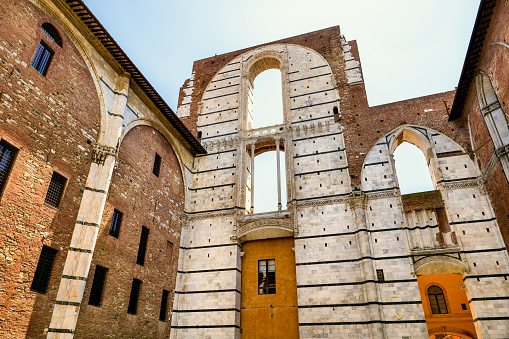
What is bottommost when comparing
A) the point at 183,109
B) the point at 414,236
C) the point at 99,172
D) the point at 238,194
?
the point at 414,236

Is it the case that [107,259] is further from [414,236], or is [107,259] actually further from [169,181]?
[414,236]

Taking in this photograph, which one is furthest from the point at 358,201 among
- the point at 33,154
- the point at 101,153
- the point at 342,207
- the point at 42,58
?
the point at 42,58

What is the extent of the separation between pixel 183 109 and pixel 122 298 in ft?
37.0

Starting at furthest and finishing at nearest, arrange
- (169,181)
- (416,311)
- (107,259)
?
(169,181)
(416,311)
(107,259)

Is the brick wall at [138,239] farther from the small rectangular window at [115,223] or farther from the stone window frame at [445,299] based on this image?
the stone window frame at [445,299]

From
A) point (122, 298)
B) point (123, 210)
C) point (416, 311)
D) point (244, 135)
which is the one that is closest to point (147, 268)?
point (122, 298)

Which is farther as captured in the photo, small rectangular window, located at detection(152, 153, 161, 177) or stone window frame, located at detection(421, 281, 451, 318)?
stone window frame, located at detection(421, 281, 451, 318)


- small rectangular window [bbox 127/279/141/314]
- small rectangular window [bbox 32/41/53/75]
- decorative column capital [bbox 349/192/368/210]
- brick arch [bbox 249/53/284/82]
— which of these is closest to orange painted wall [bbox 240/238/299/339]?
decorative column capital [bbox 349/192/368/210]

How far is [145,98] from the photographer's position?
13945 millimetres

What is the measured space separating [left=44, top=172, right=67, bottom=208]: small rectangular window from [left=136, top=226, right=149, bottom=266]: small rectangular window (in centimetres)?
388

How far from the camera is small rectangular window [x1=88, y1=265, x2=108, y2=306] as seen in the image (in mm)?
10154

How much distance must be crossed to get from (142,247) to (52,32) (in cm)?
770

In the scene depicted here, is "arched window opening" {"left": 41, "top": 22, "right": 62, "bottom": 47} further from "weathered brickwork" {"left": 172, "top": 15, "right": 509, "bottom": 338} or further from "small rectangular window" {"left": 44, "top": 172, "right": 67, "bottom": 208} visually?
"weathered brickwork" {"left": 172, "top": 15, "right": 509, "bottom": 338}

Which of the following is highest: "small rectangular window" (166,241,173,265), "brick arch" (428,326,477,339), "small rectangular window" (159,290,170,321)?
"small rectangular window" (166,241,173,265)
